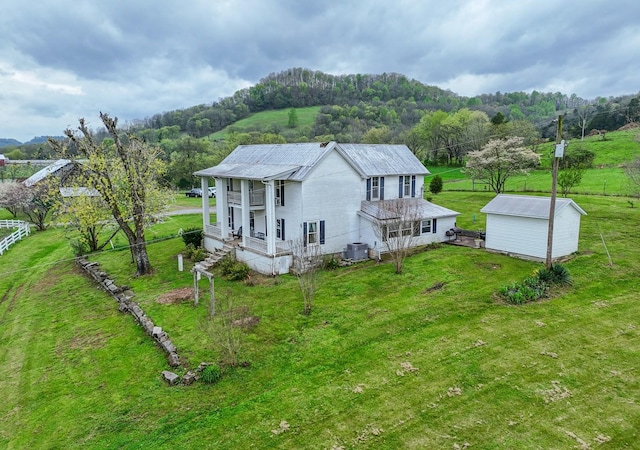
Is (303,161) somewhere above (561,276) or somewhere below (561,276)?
above

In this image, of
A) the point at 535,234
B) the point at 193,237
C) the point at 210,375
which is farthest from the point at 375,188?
the point at 210,375

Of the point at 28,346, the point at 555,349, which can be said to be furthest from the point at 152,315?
the point at 555,349

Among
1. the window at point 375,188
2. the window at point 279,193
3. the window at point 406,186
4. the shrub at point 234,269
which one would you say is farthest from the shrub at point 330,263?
the window at point 406,186

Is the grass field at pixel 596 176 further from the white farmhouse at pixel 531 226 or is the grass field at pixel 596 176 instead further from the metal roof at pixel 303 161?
the metal roof at pixel 303 161

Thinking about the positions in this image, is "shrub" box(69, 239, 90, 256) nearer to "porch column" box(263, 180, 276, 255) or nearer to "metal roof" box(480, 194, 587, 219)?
"porch column" box(263, 180, 276, 255)

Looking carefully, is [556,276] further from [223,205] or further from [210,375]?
[223,205]

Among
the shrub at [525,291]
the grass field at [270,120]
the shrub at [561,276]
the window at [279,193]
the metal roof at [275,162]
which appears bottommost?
the shrub at [525,291]
